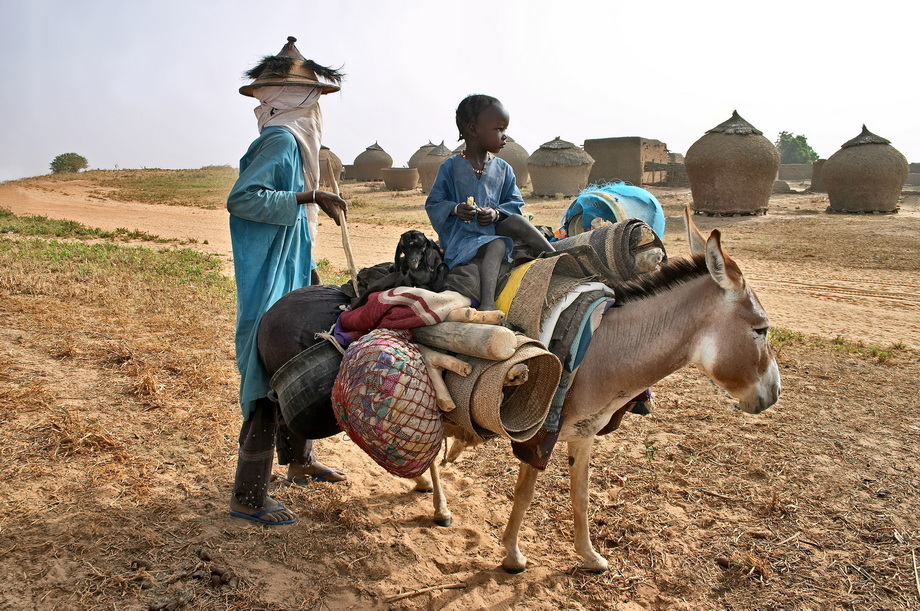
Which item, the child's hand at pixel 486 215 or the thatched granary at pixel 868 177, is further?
the thatched granary at pixel 868 177

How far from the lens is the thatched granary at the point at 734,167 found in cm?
1850

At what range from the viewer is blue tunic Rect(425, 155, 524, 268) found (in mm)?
3029

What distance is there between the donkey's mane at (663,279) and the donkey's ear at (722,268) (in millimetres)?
115

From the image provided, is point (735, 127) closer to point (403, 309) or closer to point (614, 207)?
point (614, 207)

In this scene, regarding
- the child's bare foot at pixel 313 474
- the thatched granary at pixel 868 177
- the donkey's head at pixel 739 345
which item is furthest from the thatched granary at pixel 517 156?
the donkey's head at pixel 739 345

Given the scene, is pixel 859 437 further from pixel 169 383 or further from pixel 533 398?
pixel 169 383

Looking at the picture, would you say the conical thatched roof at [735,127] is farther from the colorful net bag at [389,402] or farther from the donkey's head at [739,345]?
the colorful net bag at [389,402]

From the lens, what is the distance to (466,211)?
297 cm

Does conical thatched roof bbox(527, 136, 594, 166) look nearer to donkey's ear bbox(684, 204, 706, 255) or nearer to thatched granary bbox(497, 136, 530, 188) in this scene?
thatched granary bbox(497, 136, 530, 188)

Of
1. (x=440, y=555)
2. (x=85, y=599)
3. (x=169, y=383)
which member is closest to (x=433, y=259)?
(x=440, y=555)

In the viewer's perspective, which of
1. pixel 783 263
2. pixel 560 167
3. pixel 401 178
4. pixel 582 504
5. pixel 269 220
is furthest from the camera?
pixel 401 178

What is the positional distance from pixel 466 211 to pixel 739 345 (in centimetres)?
138

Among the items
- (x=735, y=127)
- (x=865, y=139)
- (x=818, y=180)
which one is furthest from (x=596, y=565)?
(x=818, y=180)

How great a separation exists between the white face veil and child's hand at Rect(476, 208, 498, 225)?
108 cm
